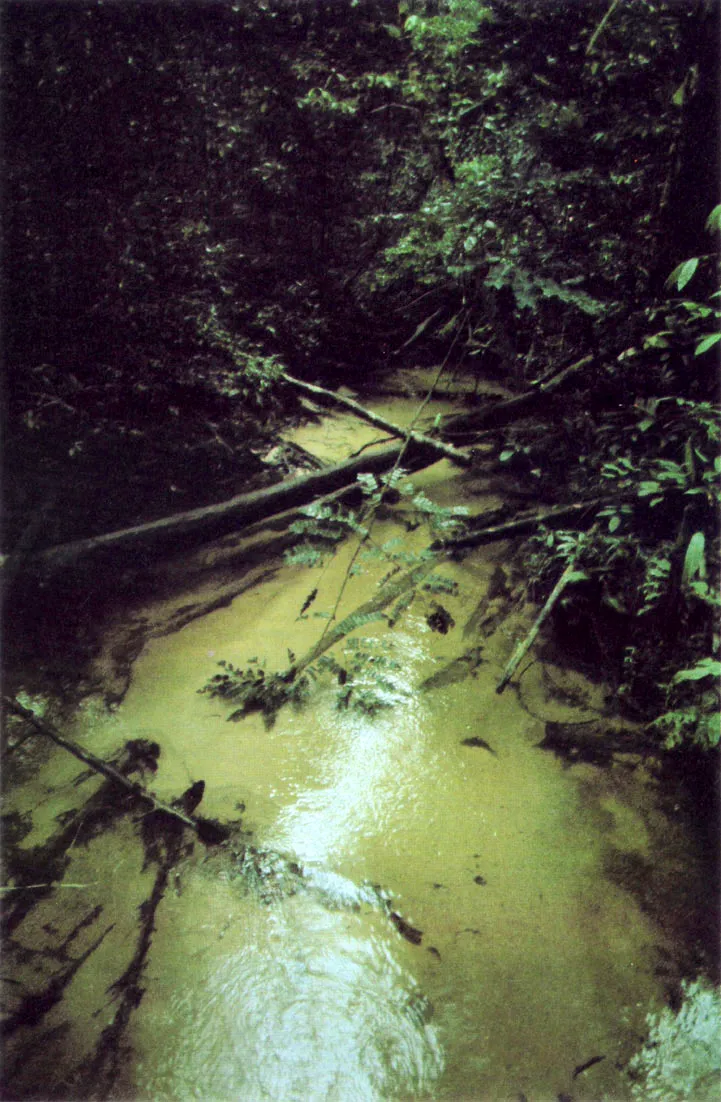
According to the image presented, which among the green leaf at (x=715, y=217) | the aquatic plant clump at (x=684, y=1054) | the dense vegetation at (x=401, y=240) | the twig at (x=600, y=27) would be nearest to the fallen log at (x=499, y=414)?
the dense vegetation at (x=401, y=240)

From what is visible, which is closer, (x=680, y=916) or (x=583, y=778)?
(x=680, y=916)

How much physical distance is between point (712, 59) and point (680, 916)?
4.19 meters

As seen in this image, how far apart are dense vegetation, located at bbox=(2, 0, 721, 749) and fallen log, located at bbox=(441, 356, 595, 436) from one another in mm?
129

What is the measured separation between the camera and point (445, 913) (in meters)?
2.31

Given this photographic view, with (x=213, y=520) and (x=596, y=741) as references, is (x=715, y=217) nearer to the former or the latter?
(x=596, y=741)

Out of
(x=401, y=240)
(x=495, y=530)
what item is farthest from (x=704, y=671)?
(x=401, y=240)

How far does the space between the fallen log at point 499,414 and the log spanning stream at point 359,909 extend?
244 centimetres

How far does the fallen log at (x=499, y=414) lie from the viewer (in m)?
5.25

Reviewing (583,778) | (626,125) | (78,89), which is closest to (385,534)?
(583,778)

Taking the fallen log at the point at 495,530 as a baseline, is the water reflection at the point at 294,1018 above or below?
below

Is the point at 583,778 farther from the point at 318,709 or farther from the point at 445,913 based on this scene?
the point at 318,709

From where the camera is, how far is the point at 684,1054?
1936 millimetres

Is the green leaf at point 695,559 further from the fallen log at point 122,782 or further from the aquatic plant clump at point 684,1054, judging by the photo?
the fallen log at point 122,782

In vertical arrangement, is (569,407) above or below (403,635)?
above
